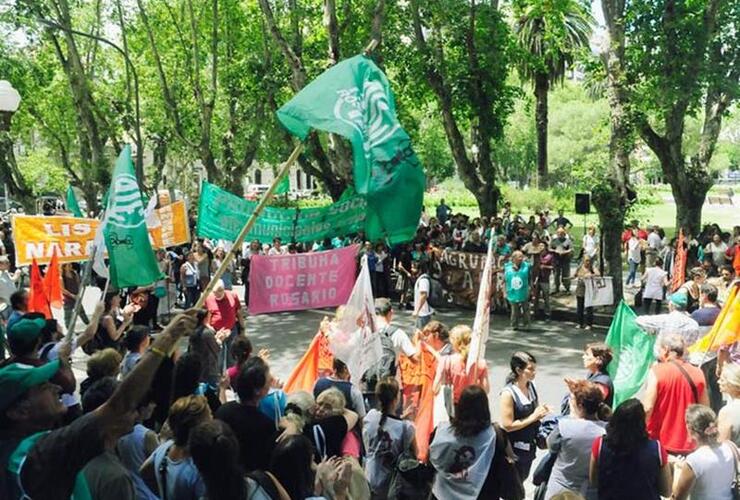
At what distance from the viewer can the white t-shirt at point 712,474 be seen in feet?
14.9

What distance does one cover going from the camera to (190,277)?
1529 centimetres

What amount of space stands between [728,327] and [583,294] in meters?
7.17

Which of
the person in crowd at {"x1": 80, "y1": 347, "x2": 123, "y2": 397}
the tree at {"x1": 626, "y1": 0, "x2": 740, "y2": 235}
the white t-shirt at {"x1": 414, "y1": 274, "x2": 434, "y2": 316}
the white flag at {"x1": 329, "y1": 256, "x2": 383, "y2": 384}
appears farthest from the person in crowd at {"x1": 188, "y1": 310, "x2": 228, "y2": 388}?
the tree at {"x1": 626, "y1": 0, "x2": 740, "y2": 235}

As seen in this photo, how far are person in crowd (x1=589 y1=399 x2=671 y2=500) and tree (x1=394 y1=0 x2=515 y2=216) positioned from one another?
46.9 ft

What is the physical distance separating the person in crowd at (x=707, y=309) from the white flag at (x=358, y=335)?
11.6 ft

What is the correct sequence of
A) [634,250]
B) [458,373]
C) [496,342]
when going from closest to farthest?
[458,373], [496,342], [634,250]

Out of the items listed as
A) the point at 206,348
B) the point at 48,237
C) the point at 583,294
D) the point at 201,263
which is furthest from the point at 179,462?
the point at 201,263

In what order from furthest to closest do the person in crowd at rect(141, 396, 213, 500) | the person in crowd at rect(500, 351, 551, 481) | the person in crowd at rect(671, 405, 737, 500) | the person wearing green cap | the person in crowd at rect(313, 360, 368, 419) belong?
the person in crowd at rect(313, 360, 368, 419) < the person in crowd at rect(500, 351, 551, 481) < the person in crowd at rect(671, 405, 737, 500) < the person in crowd at rect(141, 396, 213, 500) < the person wearing green cap

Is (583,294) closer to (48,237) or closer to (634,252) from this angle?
(634,252)

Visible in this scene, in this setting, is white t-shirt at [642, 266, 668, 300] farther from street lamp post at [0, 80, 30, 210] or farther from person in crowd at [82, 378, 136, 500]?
person in crowd at [82, 378, 136, 500]

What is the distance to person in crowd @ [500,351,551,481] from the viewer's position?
537 cm

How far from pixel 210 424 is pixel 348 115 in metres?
2.94

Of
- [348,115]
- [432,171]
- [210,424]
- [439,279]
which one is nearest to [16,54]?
[439,279]

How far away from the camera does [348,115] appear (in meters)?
5.87
